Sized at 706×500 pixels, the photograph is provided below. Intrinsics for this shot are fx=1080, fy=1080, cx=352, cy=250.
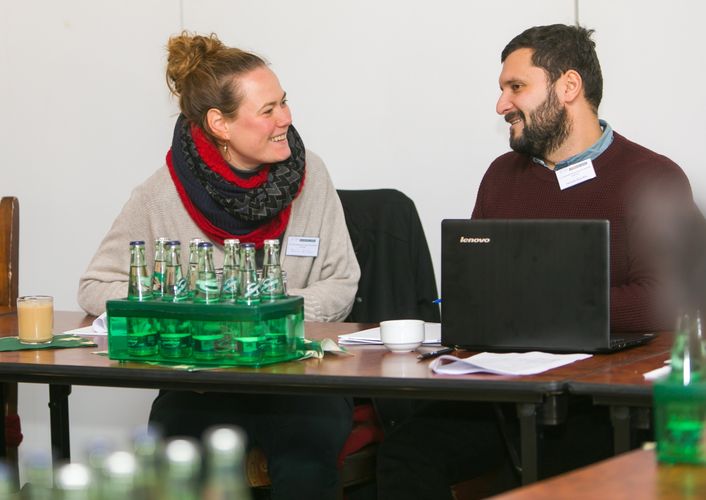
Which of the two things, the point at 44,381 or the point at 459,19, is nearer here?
the point at 44,381

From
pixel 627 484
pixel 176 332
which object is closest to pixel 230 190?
pixel 176 332

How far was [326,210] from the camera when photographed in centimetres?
296

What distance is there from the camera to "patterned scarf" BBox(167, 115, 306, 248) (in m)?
2.82

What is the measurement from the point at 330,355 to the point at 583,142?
1.01m

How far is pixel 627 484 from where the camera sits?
120cm

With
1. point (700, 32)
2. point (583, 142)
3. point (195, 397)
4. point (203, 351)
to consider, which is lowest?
point (195, 397)

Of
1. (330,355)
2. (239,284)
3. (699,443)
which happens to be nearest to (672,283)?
(330,355)

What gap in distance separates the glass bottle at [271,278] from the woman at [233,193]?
0.52 m

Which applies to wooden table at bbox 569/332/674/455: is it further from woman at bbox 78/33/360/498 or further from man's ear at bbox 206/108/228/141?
man's ear at bbox 206/108/228/141

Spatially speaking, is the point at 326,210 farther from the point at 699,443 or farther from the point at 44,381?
the point at 699,443

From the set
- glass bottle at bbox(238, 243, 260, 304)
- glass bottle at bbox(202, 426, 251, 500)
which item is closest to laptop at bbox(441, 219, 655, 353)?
glass bottle at bbox(238, 243, 260, 304)

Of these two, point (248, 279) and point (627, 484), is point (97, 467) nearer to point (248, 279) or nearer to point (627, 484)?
point (627, 484)

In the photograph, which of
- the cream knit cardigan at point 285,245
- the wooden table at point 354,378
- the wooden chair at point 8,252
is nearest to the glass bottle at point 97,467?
the wooden table at point 354,378

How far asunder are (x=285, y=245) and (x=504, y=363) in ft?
3.49
